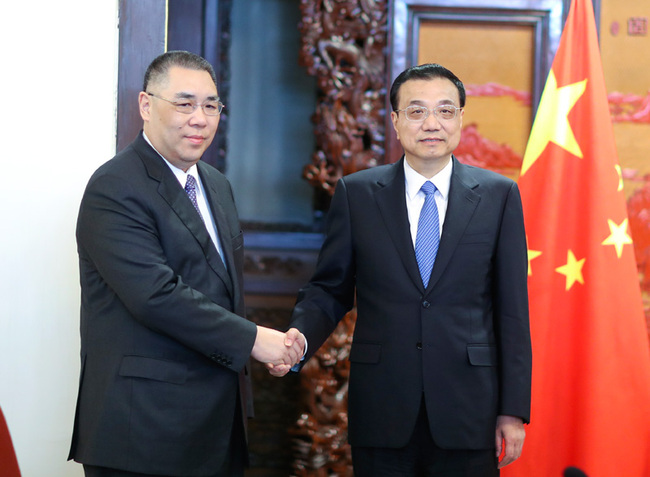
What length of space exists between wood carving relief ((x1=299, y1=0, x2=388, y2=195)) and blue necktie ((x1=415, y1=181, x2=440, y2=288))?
0.97 m

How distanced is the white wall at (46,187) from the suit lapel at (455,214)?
1.16m

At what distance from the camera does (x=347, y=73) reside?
9.19ft

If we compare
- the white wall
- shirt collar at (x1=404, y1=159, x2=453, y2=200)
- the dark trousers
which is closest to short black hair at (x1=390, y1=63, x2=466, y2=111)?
shirt collar at (x1=404, y1=159, x2=453, y2=200)

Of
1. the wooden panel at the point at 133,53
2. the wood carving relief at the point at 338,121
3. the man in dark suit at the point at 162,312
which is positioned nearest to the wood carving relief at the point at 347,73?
the wood carving relief at the point at 338,121

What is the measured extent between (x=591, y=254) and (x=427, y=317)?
880 millimetres

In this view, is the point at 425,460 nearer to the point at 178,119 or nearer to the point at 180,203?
the point at 180,203

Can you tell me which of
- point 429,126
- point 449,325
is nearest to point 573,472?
point 449,325

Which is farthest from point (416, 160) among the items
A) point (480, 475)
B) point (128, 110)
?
point (128, 110)

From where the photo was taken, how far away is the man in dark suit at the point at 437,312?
68.6 inches

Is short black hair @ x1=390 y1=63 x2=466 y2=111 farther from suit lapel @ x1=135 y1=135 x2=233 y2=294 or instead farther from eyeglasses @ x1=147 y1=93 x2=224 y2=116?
suit lapel @ x1=135 y1=135 x2=233 y2=294

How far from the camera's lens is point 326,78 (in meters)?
2.78

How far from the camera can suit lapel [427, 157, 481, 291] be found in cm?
176

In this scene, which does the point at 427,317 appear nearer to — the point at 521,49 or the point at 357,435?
the point at 357,435

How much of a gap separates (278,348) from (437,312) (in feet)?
1.39
